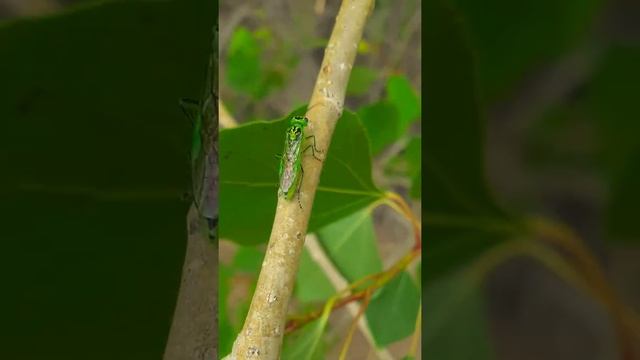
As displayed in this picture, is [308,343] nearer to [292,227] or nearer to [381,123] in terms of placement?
[292,227]

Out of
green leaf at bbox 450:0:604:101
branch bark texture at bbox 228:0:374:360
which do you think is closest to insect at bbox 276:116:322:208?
branch bark texture at bbox 228:0:374:360

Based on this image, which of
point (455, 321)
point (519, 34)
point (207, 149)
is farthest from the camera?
point (207, 149)

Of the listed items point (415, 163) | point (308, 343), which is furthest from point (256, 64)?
point (308, 343)

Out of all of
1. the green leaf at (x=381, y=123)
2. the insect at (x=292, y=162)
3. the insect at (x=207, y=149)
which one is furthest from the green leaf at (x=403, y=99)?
the insect at (x=207, y=149)

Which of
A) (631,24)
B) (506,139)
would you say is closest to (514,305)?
(506,139)

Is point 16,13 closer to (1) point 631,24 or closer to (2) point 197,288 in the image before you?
(2) point 197,288
